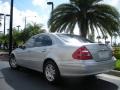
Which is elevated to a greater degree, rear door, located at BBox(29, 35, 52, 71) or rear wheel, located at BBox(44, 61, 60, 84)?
rear door, located at BBox(29, 35, 52, 71)

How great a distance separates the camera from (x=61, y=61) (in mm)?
7773

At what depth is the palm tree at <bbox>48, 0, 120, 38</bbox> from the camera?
15.5 m

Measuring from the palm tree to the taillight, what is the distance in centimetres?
784

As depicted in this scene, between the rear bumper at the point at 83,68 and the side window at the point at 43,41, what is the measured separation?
1.16 meters

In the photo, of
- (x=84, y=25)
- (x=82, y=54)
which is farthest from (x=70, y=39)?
(x=84, y=25)

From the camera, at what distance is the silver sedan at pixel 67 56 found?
7500 millimetres

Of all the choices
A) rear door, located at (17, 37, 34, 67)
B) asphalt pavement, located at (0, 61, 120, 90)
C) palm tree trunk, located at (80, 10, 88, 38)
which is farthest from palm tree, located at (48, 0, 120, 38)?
asphalt pavement, located at (0, 61, 120, 90)

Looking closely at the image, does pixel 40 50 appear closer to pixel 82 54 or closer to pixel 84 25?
pixel 82 54

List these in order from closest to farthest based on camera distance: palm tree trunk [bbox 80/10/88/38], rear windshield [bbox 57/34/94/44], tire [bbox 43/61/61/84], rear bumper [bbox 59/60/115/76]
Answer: rear bumper [bbox 59/60/115/76], tire [bbox 43/61/61/84], rear windshield [bbox 57/34/94/44], palm tree trunk [bbox 80/10/88/38]

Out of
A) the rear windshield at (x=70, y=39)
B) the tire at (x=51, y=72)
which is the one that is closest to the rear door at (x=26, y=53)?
the tire at (x=51, y=72)

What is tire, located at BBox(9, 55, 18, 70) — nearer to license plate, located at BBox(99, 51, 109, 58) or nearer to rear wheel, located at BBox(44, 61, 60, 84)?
rear wheel, located at BBox(44, 61, 60, 84)

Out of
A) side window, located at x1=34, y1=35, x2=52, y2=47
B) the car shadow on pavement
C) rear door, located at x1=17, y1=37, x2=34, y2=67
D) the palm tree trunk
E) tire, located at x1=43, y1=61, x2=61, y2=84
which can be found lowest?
the car shadow on pavement

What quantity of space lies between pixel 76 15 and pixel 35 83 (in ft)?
26.7

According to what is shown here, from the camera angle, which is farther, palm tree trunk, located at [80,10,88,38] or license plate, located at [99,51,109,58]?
palm tree trunk, located at [80,10,88,38]
